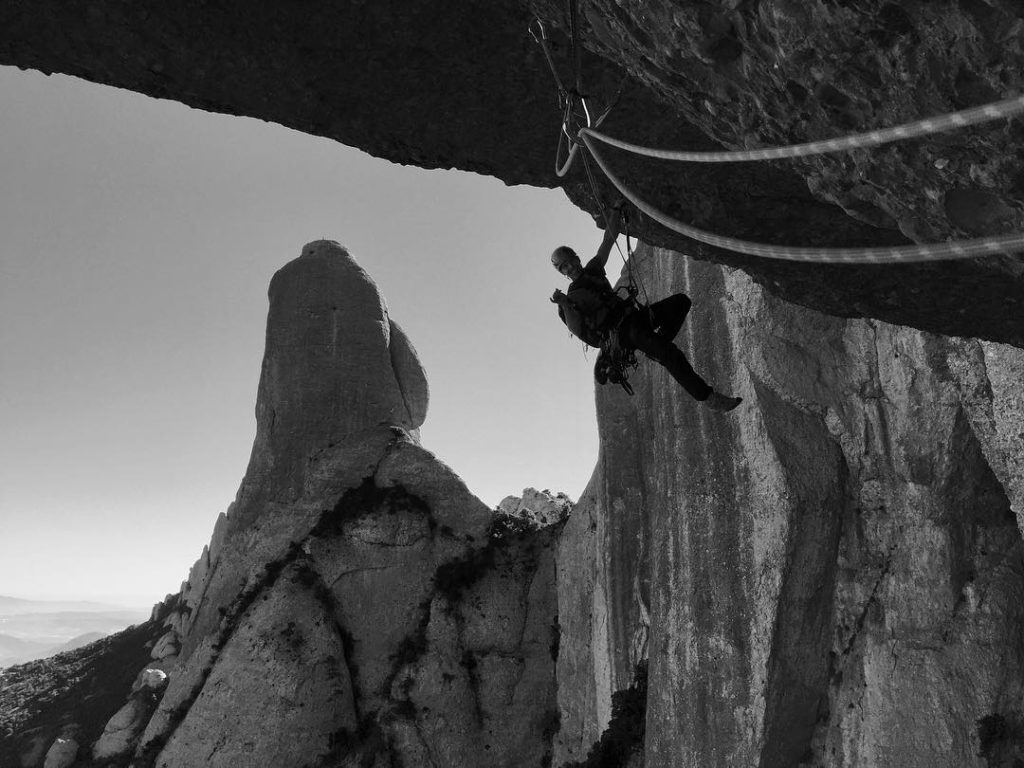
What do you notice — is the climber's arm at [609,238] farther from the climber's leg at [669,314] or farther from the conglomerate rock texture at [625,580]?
the conglomerate rock texture at [625,580]

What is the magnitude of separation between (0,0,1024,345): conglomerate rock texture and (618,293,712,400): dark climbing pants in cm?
204

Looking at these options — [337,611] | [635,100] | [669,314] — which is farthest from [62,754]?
[635,100]

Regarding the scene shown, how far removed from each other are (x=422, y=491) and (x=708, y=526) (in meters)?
15.0

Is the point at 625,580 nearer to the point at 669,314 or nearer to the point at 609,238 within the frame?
the point at 669,314

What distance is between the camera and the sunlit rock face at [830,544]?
35.6 ft

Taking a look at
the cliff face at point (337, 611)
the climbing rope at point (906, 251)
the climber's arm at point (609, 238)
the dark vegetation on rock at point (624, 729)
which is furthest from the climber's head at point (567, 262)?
the cliff face at point (337, 611)

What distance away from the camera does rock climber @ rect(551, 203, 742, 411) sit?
7.49 m

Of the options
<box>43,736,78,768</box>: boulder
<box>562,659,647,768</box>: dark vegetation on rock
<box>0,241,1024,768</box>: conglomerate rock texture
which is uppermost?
<box>0,241,1024,768</box>: conglomerate rock texture

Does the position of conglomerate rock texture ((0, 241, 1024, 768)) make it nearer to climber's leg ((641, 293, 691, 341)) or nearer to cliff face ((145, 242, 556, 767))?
cliff face ((145, 242, 556, 767))

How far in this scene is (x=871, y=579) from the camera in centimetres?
1271

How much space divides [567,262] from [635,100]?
2.44 m

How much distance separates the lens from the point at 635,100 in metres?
8.70

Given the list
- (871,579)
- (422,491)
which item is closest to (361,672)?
(422,491)

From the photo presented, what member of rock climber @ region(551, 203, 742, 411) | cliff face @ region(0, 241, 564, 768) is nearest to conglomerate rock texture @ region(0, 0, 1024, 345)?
rock climber @ region(551, 203, 742, 411)
